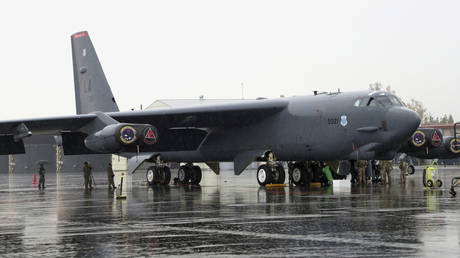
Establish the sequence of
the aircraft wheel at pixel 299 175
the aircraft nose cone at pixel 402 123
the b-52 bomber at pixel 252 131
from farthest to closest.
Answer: the aircraft wheel at pixel 299 175 → the b-52 bomber at pixel 252 131 → the aircraft nose cone at pixel 402 123

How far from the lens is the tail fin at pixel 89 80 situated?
31.7m

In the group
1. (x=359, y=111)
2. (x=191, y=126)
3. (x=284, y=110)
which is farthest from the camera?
(x=191, y=126)

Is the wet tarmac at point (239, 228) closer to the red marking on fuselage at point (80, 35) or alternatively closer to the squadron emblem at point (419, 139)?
the squadron emblem at point (419, 139)

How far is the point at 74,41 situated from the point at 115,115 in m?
7.20

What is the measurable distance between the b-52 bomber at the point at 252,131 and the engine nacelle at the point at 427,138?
4234 millimetres

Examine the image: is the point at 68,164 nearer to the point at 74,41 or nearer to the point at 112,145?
the point at 74,41

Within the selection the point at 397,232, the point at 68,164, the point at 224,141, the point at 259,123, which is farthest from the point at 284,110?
the point at 68,164

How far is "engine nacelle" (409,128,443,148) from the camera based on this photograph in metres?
27.8

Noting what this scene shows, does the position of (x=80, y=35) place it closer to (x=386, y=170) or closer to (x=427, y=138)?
(x=386, y=170)

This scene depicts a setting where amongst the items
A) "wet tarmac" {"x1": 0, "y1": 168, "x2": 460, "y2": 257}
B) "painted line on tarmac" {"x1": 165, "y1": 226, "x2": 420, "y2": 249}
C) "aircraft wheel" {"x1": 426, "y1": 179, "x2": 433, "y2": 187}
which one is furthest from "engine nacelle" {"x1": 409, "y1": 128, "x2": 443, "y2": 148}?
"painted line on tarmac" {"x1": 165, "y1": 226, "x2": 420, "y2": 249}

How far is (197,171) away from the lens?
32.2 m

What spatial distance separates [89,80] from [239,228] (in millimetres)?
21822

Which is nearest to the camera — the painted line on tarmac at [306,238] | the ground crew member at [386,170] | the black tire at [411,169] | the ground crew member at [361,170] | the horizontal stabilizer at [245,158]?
the painted line on tarmac at [306,238]

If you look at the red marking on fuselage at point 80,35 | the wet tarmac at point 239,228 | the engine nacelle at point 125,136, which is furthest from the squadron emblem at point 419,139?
the red marking on fuselage at point 80,35
